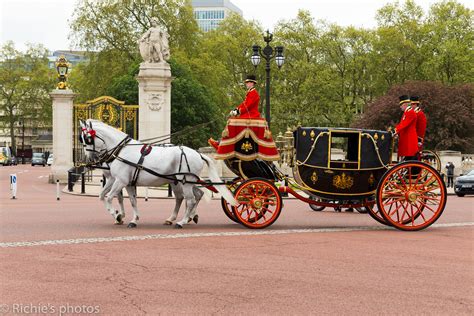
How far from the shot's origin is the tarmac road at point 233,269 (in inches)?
268

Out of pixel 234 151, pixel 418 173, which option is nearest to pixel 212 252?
pixel 234 151

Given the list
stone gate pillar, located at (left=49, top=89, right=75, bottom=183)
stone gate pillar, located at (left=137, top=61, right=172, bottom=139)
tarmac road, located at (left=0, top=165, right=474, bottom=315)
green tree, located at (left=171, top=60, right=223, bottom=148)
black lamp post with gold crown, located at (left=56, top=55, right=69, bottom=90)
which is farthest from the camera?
green tree, located at (left=171, top=60, right=223, bottom=148)

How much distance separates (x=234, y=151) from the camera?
514 inches

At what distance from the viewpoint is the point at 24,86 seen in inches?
3524

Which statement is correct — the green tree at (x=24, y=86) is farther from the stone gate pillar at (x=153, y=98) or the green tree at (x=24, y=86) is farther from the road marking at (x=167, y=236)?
the road marking at (x=167, y=236)

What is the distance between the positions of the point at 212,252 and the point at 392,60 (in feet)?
191

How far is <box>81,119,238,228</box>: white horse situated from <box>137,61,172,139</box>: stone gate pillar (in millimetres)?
17187

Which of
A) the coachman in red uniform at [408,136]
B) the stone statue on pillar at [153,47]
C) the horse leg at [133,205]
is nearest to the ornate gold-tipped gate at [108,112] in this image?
the stone statue on pillar at [153,47]

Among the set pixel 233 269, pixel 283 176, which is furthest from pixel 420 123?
pixel 233 269

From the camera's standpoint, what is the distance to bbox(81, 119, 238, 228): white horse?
13047mm

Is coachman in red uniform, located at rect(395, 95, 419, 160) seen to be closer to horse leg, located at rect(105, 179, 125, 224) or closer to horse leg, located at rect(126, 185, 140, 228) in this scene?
horse leg, located at rect(126, 185, 140, 228)

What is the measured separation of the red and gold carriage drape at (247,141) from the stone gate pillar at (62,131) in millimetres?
20253

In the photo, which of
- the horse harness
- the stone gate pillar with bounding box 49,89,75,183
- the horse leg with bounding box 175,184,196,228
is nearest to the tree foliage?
the stone gate pillar with bounding box 49,89,75,183

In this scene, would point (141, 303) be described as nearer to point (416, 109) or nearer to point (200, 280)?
point (200, 280)
